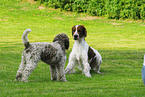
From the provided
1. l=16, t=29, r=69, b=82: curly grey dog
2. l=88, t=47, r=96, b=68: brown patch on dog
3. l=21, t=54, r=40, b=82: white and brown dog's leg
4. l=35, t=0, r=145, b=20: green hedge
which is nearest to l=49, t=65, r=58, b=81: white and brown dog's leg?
l=16, t=29, r=69, b=82: curly grey dog

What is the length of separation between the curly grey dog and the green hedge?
54.7 ft

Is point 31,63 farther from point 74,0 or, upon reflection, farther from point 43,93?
point 74,0

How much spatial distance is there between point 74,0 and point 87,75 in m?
18.5

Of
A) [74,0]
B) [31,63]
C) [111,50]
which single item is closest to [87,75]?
[31,63]

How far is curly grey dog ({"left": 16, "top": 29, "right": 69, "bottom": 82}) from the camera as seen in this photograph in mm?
7527

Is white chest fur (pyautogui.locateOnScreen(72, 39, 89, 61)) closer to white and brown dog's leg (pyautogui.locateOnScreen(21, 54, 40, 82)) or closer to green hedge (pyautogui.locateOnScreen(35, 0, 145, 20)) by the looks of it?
white and brown dog's leg (pyautogui.locateOnScreen(21, 54, 40, 82))

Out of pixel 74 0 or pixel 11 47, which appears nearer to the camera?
pixel 11 47

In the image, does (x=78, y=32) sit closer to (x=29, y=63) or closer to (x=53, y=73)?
(x=53, y=73)

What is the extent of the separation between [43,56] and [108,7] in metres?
18.3

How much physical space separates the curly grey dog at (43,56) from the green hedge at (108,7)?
1666 cm

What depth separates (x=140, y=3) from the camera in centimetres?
2417

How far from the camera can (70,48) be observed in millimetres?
16141

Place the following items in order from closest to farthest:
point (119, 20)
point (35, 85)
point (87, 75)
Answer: point (35, 85)
point (87, 75)
point (119, 20)

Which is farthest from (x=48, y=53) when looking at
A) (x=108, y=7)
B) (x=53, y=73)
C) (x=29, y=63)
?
(x=108, y=7)
